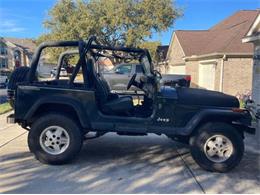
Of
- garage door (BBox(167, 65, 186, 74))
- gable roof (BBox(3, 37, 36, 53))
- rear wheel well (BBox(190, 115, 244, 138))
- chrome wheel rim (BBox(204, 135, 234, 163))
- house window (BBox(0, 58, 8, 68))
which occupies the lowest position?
chrome wheel rim (BBox(204, 135, 234, 163))

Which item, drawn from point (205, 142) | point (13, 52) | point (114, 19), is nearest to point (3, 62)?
point (13, 52)

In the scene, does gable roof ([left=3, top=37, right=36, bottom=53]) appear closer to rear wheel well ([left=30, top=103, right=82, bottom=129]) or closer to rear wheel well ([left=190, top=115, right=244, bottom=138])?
rear wheel well ([left=30, top=103, right=82, bottom=129])

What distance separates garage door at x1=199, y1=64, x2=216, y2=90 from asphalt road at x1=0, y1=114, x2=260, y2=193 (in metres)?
12.4

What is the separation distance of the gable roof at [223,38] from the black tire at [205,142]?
12.9 metres

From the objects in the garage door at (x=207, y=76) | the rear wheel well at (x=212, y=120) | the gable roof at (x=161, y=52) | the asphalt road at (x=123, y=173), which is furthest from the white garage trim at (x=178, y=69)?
the rear wheel well at (x=212, y=120)

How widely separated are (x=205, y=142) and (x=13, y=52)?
6381 cm

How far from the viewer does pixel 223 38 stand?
67.2 ft

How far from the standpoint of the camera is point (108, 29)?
32219mm

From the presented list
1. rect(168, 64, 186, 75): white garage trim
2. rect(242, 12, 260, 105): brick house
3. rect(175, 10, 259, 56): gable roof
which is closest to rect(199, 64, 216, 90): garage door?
rect(175, 10, 259, 56): gable roof

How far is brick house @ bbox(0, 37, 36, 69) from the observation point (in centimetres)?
6047

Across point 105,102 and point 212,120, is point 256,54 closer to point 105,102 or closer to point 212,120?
point 212,120

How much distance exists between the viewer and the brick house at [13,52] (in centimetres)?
6047

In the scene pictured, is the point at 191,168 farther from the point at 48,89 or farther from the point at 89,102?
the point at 48,89

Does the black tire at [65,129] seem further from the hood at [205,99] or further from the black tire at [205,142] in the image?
the black tire at [205,142]
